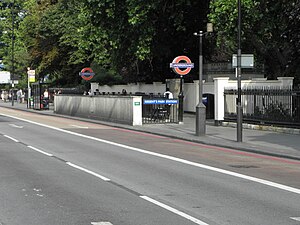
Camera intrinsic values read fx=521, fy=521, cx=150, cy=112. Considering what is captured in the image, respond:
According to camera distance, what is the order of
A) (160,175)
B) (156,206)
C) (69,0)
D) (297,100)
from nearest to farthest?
(156,206), (160,175), (297,100), (69,0)

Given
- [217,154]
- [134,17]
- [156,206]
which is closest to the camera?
[156,206]

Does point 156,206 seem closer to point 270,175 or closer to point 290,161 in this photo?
point 270,175

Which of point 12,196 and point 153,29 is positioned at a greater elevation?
point 153,29

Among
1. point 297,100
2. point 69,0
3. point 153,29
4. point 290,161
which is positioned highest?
point 69,0

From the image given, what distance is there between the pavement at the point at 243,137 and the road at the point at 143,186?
2.12 feet

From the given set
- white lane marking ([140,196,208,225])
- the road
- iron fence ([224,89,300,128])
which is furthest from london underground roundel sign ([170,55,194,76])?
white lane marking ([140,196,208,225])

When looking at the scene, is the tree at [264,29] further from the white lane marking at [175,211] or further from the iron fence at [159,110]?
the white lane marking at [175,211]

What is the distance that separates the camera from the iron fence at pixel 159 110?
2823 centimetres

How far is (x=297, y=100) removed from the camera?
21547mm

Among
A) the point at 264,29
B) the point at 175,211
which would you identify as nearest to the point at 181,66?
the point at 264,29

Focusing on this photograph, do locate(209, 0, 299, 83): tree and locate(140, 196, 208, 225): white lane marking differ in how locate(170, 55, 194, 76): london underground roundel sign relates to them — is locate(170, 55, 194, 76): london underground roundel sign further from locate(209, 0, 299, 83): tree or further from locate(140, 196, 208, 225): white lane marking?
locate(140, 196, 208, 225): white lane marking

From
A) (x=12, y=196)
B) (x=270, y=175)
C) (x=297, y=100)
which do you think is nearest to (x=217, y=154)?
(x=270, y=175)

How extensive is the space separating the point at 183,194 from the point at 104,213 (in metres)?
2.08

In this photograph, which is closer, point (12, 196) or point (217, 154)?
point (12, 196)
